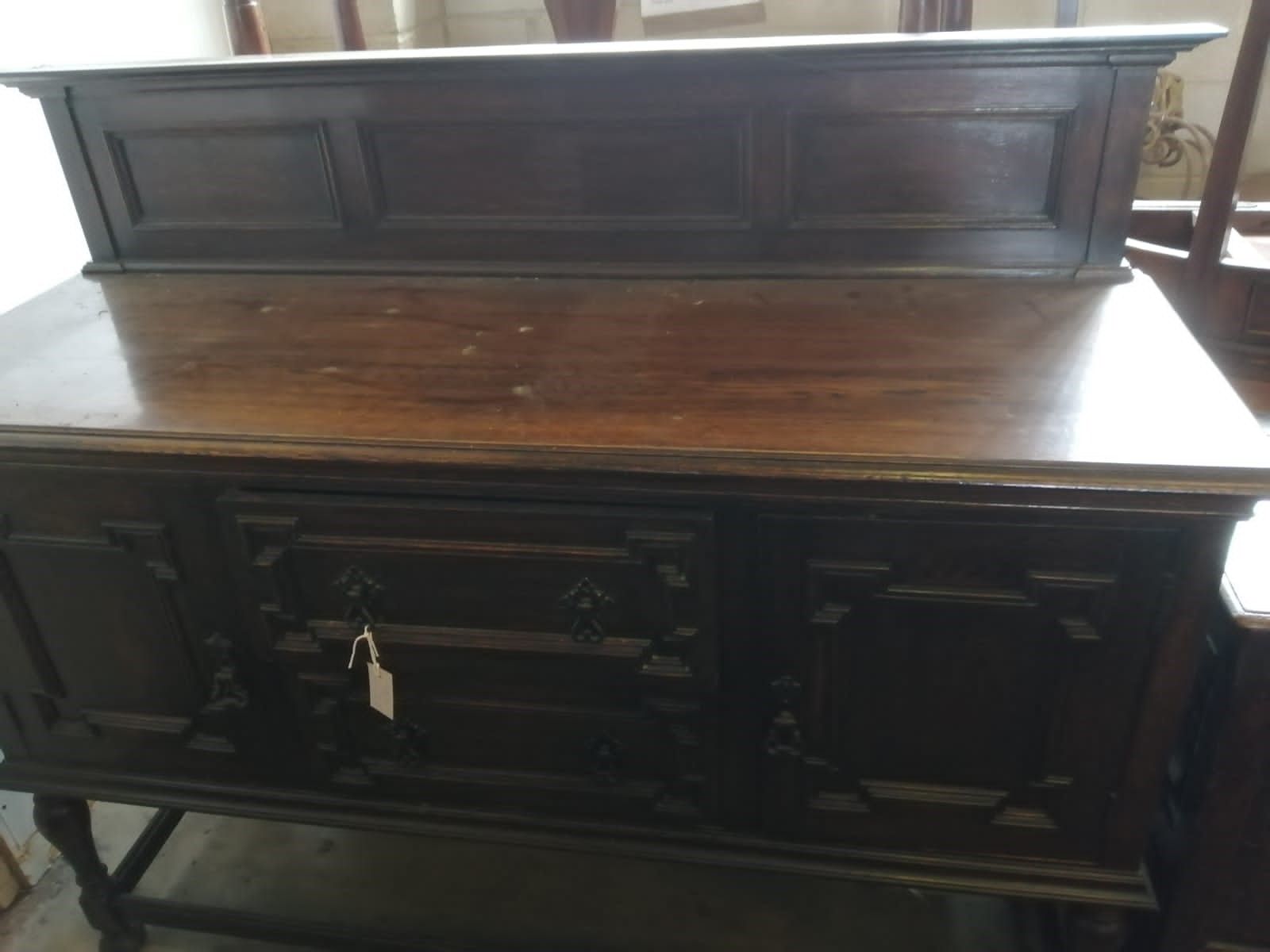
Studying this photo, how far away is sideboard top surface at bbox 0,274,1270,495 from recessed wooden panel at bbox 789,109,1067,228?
3.1 inches

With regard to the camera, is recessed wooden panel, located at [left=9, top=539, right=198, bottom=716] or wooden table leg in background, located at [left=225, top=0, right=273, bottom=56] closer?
recessed wooden panel, located at [left=9, top=539, right=198, bottom=716]

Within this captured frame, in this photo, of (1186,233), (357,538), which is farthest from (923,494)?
(1186,233)

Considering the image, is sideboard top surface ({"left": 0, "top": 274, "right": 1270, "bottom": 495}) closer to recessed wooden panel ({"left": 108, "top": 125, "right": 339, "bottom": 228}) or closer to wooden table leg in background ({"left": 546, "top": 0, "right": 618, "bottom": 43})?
recessed wooden panel ({"left": 108, "top": 125, "right": 339, "bottom": 228})

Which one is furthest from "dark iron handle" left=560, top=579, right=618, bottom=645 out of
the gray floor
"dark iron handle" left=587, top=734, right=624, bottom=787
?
the gray floor

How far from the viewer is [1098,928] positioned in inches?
41.3

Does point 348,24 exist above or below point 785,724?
above

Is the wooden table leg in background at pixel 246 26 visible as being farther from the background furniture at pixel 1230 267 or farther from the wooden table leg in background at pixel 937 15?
the background furniture at pixel 1230 267

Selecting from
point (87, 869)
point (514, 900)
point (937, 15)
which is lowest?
point (514, 900)

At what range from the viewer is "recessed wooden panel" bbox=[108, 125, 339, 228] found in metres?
1.28

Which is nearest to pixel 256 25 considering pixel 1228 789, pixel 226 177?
pixel 226 177

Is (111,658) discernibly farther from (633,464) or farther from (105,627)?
(633,464)

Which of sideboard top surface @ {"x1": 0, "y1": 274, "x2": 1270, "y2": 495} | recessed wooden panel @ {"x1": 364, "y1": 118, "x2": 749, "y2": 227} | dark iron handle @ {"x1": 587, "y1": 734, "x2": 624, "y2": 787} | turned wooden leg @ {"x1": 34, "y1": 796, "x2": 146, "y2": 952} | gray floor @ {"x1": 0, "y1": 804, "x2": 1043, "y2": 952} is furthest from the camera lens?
gray floor @ {"x1": 0, "y1": 804, "x2": 1043, "y2": 952}

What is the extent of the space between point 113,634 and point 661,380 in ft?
2.15

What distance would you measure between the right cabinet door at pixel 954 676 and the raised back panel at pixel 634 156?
436 mm
